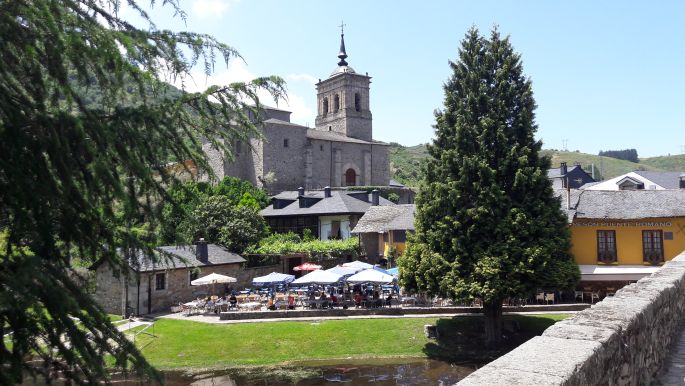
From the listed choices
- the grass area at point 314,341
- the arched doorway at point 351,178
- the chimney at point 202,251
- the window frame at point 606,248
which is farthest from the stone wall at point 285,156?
the window frame at point 606,248

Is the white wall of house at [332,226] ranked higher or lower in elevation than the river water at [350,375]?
higher

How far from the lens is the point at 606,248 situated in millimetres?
27328

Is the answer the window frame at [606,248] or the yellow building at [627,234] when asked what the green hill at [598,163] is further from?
the window frame at [606,248]

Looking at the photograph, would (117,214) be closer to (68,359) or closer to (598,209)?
(68,359)

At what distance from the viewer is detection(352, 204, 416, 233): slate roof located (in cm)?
3531

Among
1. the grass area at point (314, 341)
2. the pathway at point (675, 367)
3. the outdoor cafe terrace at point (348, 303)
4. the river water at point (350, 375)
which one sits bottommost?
the river water at point (350, 375)

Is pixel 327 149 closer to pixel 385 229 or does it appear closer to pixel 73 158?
pixel 385 229

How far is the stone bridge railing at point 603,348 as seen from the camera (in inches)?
139

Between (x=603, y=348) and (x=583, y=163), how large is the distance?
15366 cm

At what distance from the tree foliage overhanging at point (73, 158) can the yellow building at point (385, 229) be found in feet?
97.1

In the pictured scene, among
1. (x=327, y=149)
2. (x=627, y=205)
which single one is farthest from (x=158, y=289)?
(x=327, y=149)

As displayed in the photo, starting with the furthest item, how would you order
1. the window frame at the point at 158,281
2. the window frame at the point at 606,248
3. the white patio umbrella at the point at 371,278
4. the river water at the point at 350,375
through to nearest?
the window frame at the point at 158,281, the window frame at the point at 606,248, the white patio umbrella at the point at 371,278, the river water at the point at 350,375

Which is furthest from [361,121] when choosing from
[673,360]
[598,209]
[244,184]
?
[673,360]

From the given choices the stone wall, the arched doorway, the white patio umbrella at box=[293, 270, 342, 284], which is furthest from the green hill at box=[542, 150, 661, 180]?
the white patio umbrella at box=[293, 270, 342, 284]
